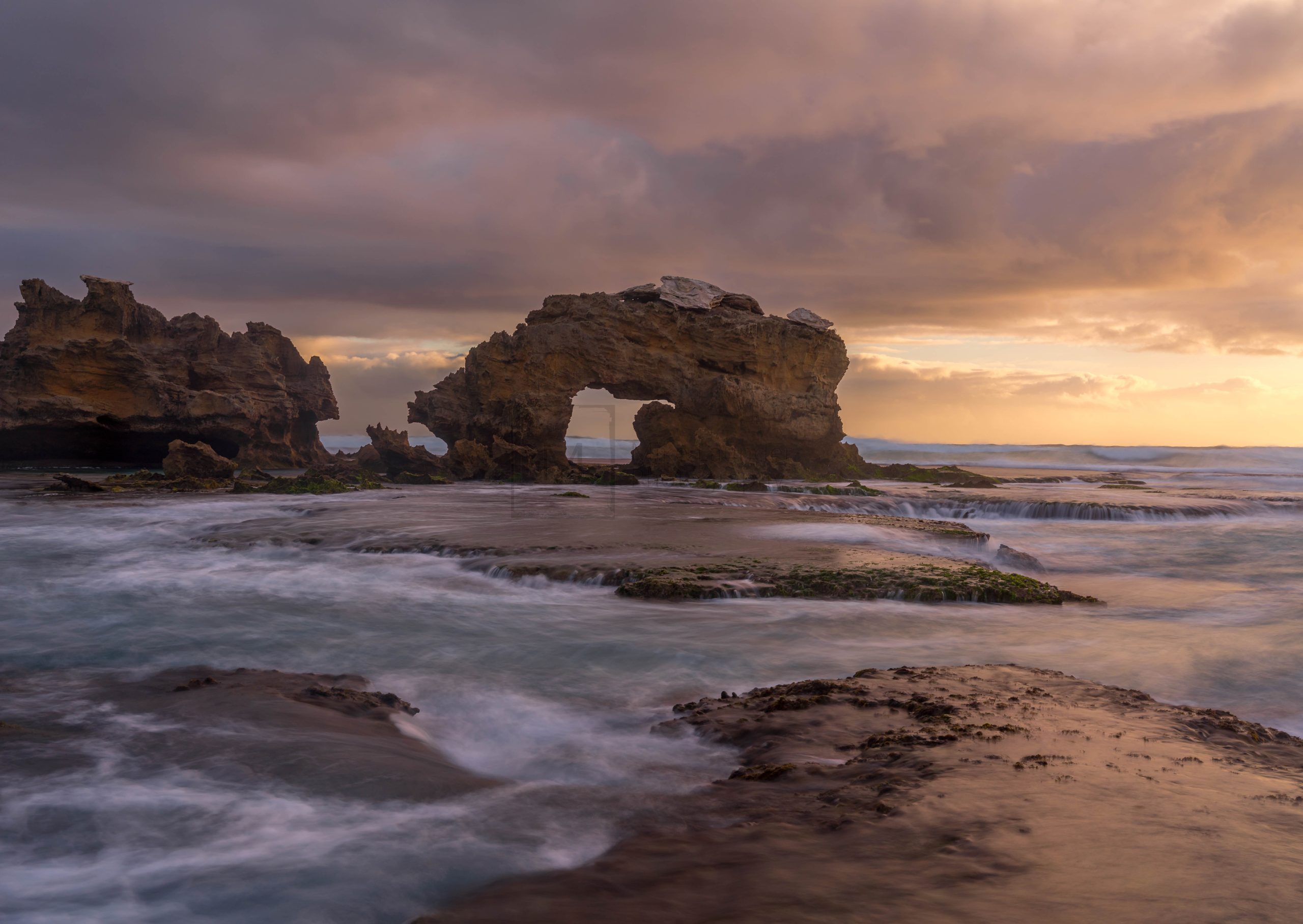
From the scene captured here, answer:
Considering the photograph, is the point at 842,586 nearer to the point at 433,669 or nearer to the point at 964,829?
the point at 433,669

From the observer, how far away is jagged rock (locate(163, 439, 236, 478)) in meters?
25.6

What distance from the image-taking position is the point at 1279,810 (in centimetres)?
294

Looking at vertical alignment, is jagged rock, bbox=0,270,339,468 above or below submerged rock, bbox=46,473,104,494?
above

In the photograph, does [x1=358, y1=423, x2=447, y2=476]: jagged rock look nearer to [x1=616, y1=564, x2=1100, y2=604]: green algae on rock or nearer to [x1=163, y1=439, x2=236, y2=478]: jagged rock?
[x1=163, y1=439, x2=236, y2=478]: jagged rock

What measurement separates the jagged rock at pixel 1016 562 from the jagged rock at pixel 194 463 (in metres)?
24.1

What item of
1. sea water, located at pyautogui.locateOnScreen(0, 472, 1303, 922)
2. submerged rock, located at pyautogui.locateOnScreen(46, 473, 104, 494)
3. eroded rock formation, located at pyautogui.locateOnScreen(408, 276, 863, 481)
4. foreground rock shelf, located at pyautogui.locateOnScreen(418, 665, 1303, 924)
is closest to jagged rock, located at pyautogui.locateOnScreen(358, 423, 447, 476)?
eroded rock formation, located at pyautogui.locateOnScreen(408, 276, 863, 481)

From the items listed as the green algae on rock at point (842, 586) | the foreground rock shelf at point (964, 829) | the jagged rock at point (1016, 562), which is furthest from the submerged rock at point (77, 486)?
the foreground rock shelf at point (964, 829)

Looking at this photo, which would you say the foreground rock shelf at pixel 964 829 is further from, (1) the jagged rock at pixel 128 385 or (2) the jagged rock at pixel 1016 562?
(1) the jagged rock at pixel 128 385

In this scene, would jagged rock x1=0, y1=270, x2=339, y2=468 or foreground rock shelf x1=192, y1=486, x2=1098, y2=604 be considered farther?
jagged rock x1=0, y1=270, x2=339, y2=468

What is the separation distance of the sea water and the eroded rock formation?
19227mm

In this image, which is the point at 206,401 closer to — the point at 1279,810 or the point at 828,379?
the point at 828,379

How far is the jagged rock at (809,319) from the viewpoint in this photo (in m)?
35.1

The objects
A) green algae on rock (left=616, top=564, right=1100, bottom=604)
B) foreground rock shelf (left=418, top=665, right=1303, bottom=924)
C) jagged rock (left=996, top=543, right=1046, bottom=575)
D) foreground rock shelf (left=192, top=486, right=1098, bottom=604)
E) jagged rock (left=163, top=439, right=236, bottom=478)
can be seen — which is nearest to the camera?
foreground rock shelf (left=418, top=665, right=1303, bottom=924)

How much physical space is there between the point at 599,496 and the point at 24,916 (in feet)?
59.3
